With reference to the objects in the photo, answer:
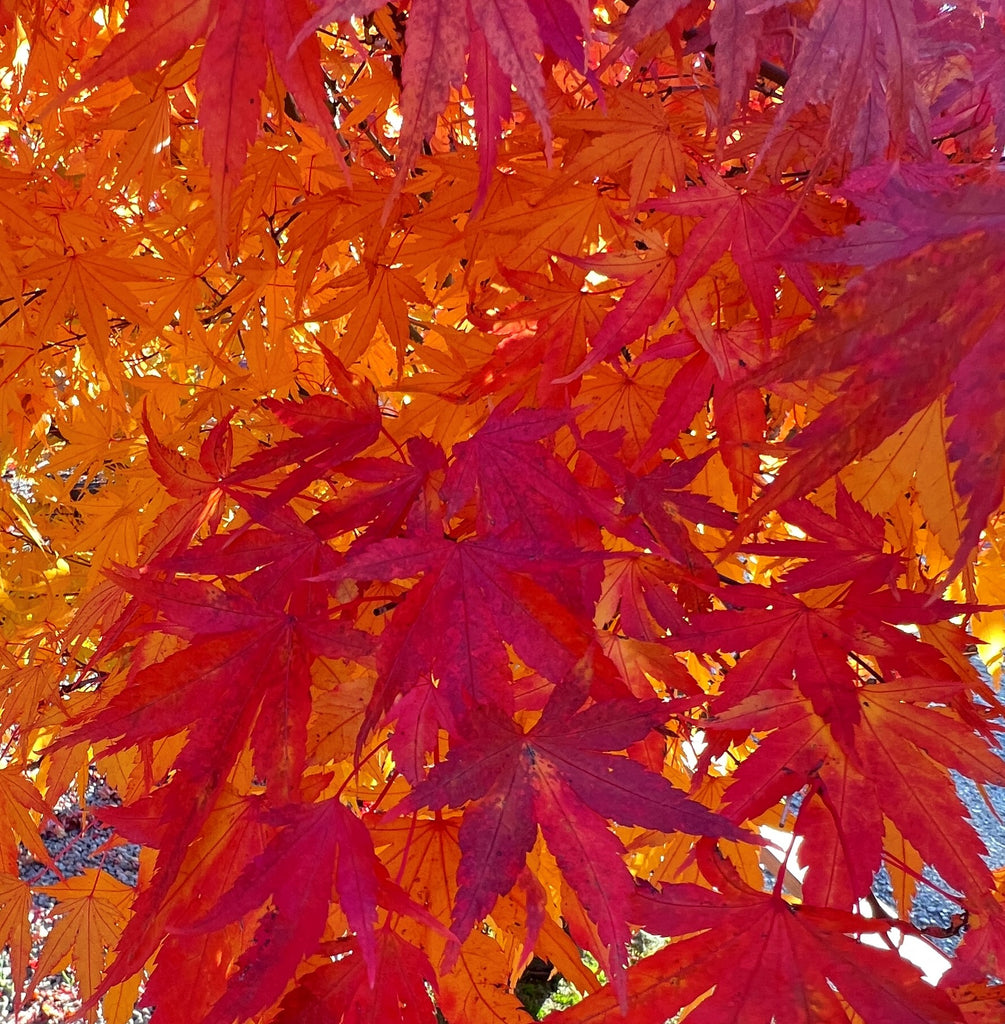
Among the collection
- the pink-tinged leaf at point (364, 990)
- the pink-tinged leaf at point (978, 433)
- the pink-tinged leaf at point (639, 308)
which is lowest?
the pink-tinged leaf at point (364, 990)

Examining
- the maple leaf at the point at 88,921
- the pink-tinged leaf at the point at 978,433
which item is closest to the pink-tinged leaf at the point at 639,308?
the pink-tinged leaf at the point at 978,433

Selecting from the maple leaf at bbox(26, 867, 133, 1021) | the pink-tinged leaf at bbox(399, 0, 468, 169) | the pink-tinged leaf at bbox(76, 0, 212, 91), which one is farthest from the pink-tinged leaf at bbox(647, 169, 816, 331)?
the maple leaf at bbox(26, 867, 133, 1021)

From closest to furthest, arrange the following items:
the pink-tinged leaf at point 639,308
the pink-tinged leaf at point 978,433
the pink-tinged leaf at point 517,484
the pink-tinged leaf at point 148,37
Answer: the pink-tinged leaf at point 978,433 < the pink-tinged leaf at point 148,37 < the pink-tinged leaf at point 517,484 < the pink-tinged leaf at point 639,308

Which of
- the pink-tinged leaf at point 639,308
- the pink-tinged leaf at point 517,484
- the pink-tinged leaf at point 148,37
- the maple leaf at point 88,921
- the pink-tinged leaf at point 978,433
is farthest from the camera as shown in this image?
the maple leaf at point 88,921

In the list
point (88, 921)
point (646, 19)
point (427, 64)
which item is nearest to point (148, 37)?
point (427, 64)

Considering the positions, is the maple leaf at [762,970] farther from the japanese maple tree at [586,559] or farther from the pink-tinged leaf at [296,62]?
the pink-tinged leaf at [296,62]

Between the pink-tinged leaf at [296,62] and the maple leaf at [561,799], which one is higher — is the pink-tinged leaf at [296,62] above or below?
above

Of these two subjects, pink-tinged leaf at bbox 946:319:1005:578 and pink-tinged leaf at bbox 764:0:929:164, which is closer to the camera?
pink-tinged leaf at bbox 946:319:1005:578

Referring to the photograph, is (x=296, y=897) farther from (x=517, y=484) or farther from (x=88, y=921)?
(x=88, y=921)

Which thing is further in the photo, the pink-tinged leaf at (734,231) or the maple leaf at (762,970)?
the pink-tinged leaf at (734,231)

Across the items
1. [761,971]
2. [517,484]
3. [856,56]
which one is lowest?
[761,971]

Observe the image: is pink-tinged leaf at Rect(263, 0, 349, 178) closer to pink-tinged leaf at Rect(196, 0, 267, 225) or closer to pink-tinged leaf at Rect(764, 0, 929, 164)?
pink-tinged leaf at Rect(196, 0, 267, 225)

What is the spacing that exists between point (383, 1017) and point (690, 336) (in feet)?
1.87

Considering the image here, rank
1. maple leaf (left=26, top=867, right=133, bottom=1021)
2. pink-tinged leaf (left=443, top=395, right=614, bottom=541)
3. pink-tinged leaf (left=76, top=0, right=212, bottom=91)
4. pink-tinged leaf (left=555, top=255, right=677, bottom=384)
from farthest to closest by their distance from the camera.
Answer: maple leaf (left=26, top=867, right=133, bottom=1021), pink-tinged leaf (left=555, top=255, right=677, bottom=384), pink-tinged leaf (left=443, top=395, right=614, bottom=541), pink-tinged leaf (left=76, top=0, right=212, bottom=91)
